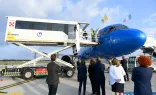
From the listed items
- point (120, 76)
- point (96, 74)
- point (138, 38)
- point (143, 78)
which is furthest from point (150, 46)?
point (143, 78)

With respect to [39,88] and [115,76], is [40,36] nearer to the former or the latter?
[39,88]

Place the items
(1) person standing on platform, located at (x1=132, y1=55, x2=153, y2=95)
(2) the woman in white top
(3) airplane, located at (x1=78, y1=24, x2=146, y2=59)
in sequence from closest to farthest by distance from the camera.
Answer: (1) person standing on platform, located at (x1=132, y1=55, x2=153, y2=95) < (2) the woman in white top < (3) airplane, located at (x1=78, y1=24, x2=146, y2=59)

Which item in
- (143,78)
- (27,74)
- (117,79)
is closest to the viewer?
(143,78)

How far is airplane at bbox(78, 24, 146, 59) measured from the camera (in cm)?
1532

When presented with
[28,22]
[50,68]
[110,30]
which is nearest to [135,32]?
[110,30]

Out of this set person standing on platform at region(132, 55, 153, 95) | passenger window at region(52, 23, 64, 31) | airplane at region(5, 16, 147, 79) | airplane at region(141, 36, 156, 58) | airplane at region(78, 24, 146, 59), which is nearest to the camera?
person standing on platform at region(132, 55, 153, 95)

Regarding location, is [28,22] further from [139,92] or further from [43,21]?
[139,92]

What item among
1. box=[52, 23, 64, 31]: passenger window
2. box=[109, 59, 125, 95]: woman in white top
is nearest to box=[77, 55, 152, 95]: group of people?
box=[109, 59, 125, 95]: woman in white top

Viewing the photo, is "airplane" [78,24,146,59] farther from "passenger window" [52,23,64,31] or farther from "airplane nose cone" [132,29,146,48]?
"passenger window" [52,23,64,31]

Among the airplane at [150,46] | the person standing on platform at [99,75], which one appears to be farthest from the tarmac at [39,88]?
the airplane at [150,46]

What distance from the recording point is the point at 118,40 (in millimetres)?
16250

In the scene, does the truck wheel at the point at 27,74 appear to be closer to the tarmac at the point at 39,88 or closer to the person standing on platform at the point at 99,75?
the tarmac at the point at 39,88

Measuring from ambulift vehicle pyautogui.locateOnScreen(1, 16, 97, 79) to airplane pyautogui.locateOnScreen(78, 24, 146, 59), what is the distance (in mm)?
1567

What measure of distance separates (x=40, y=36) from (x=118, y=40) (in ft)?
20.4
